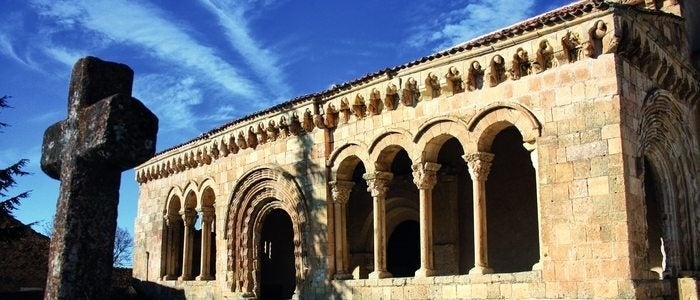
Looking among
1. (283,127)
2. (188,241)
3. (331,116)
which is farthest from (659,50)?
(188,241)

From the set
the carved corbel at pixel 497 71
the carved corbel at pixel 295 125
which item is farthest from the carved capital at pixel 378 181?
the carved corbel at pixel 497 71

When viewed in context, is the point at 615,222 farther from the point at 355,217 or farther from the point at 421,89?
the point at 355,217

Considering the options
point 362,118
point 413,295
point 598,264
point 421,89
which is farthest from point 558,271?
point 362,118

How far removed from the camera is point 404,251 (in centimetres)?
1598

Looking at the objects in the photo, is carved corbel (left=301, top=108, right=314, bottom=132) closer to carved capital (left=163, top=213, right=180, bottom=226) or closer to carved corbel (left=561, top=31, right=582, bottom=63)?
carved corbel (left=561, top=31, right=582, bottom=63)

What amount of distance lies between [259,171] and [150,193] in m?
5.75

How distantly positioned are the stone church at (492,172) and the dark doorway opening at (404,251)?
35 millimetres

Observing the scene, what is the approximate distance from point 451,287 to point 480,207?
1285 millimetres

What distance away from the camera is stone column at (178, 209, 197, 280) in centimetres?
1738

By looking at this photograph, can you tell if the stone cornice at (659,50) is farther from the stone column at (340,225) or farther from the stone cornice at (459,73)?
the stone column at (340,225)

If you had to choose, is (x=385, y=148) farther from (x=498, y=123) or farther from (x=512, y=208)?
(x=512, y=208)

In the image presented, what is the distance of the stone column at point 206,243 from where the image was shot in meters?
16.7

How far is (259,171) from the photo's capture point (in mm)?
14867

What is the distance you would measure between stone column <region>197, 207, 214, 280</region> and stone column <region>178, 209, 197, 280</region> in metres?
0.65
